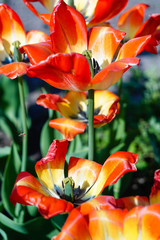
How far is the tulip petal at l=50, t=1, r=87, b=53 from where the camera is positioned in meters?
0.63

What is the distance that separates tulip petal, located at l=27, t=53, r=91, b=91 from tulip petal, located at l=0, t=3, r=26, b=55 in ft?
Result: 0.98

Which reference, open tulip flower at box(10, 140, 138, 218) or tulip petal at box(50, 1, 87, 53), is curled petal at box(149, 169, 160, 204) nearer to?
open tulip flower at box(10, 140, 138, 218)

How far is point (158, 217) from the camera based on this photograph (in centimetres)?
46

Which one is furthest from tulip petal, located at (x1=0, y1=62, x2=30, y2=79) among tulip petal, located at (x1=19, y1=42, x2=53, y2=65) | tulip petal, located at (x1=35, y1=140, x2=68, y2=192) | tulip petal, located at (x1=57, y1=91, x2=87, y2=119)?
tulip petal, located at (x1=57, y1=91, x2=87, y2=119)

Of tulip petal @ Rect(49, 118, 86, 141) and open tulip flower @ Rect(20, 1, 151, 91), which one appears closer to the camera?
open tulip flower @ Rect(20, 1, 151, 91)

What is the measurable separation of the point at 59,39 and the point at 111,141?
2.02 feet

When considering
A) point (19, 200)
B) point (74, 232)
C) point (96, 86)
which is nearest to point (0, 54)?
point (96, 86)

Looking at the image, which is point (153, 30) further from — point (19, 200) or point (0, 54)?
point (19, 200)

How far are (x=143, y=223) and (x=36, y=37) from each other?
542mm

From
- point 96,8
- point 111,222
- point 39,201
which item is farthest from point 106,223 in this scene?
point 96,8

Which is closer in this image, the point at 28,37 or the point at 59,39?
the point at 59,39

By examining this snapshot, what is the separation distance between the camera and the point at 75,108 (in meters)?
1.00

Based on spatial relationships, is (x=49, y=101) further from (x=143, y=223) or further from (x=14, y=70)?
(x=143, y=223)

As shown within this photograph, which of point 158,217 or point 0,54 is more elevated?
point 0,54
